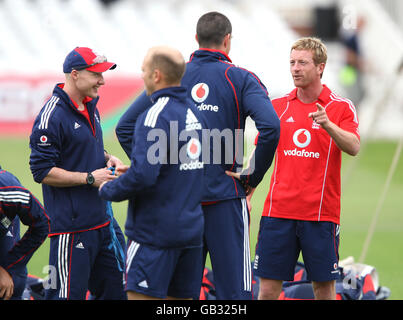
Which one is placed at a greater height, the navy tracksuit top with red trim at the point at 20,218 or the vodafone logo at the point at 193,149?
the vodafone logo at the point at 193,149

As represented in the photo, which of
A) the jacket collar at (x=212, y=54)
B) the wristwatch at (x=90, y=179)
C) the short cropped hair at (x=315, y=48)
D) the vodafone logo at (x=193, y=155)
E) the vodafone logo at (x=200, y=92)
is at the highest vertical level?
the short cropped hair at (x=315, y=48)

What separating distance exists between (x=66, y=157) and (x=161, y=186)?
1.21 meters

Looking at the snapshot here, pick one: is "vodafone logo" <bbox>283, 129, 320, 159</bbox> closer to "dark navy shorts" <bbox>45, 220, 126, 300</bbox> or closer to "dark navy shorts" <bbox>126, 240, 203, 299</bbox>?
"dark navy shorts" <bbox>126, 240, 203, 299</bbox>

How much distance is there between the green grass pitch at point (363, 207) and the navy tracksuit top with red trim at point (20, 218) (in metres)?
2.79

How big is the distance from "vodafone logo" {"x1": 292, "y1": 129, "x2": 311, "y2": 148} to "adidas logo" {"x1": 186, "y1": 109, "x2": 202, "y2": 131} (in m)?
1.34

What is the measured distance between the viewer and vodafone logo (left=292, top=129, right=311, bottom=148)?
18.4 feet

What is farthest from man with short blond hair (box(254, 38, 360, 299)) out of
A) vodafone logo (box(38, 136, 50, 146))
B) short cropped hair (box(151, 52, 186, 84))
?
vodafone logo (box(38, 136, 50, 146))

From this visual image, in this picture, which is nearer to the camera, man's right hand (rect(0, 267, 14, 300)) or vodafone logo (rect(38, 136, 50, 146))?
man's right hand (rect(0, 267, 14, 300))

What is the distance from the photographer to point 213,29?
5168 millimetres

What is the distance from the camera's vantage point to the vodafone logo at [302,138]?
5613mm

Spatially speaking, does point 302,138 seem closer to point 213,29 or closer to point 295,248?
point 295,248

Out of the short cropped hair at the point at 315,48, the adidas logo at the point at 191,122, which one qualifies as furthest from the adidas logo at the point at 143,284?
the short cropped hair at the point at 315,48

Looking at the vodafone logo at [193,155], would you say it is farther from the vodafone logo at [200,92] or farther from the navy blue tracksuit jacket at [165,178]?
the vodafone logo at [200,92]

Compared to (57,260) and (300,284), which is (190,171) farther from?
(300,284)
